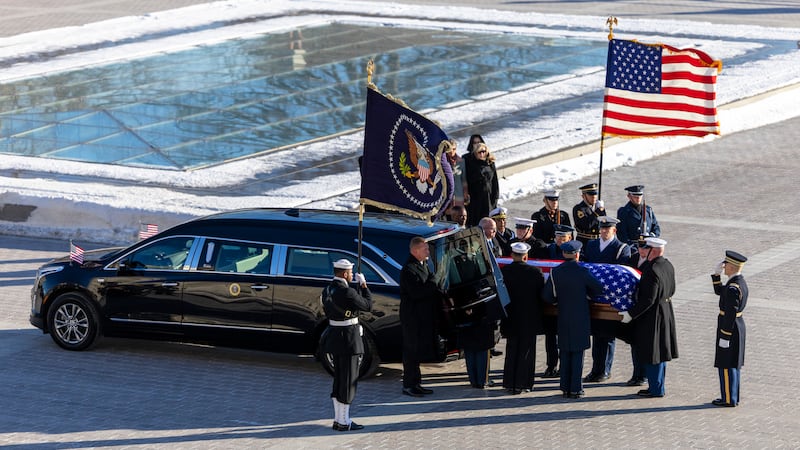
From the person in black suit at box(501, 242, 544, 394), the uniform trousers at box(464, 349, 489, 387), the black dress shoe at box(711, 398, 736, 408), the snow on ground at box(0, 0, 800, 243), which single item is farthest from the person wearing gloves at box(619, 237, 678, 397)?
the snow on ground at box(0, 0, 800, 243)

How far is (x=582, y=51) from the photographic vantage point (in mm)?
36312

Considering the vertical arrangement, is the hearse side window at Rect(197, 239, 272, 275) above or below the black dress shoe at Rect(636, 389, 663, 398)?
above

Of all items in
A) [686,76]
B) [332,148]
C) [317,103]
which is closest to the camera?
[686,76]

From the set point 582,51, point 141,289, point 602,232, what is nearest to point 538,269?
point 602,232

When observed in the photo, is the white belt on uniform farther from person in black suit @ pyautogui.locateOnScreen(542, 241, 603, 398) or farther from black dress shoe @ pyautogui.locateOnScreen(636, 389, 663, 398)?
black dress shoe @ pyautogui.locateOnScreen(636, 389, 663, 398)

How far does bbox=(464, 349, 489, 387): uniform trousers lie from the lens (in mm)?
13266

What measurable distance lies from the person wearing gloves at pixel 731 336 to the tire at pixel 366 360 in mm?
3262

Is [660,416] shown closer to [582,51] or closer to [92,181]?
[92,181]

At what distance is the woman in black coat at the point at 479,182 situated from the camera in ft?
57.1

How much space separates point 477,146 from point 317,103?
1226 centimetres

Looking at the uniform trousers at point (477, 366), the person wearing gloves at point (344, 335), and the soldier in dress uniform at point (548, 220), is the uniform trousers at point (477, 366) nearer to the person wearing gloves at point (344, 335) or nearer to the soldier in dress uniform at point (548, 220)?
the person wearing gloves at point (344, 335)

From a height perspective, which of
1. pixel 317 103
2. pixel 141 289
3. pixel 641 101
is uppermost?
pixel 317 103

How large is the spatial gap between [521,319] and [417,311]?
1.03m

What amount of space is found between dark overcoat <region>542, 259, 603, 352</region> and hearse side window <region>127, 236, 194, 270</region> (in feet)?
12.6
